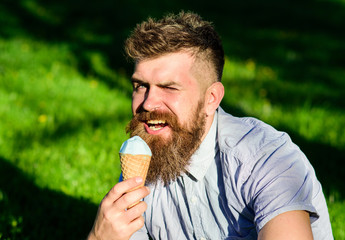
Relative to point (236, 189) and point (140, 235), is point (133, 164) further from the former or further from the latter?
point (140, 235)

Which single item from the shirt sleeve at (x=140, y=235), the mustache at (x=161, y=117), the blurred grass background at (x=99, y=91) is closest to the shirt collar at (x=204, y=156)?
the mustache at (x=161, y=117)

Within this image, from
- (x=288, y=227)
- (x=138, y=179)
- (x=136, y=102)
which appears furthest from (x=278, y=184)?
(x=136, y=102)

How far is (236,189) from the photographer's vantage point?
7.75 feet

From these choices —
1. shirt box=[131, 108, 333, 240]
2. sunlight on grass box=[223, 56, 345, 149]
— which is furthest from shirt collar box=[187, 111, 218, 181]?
sunlight on grass box=[223, 56, 345, 149]

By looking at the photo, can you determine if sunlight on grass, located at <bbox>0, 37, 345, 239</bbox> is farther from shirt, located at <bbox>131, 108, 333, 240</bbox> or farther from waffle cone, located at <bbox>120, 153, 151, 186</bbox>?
waffle cone, located at <bbox>120, 153, 151, 186</bbox>

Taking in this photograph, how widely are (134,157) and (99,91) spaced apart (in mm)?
4117

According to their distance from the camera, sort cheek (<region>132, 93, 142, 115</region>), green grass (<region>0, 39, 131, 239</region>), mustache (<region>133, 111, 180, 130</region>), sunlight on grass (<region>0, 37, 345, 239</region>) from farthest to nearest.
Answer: sunlight on grass (<region>0, 37, 345, 239</region>), green grass (<region>0, 39, 131, 239</region>), cheek (<region>132, 93, 142, 115</region>), mustache (<region>133, 111, 180, 130</region>)

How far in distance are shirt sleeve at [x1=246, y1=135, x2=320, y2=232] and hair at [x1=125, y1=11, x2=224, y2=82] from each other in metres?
0.72

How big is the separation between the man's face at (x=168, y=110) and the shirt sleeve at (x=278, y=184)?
45 cm

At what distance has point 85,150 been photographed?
4.68 m

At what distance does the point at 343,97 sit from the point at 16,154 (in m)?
4.23

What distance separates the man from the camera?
2166 millimetres

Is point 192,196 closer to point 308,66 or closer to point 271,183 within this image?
point 271,183

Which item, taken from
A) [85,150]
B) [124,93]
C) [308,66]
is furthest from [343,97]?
[85,150]
